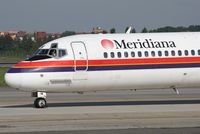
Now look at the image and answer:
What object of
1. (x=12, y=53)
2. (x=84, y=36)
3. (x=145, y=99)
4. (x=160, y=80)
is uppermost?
(x=84, y=36)

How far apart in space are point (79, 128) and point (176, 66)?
7357 millimetres

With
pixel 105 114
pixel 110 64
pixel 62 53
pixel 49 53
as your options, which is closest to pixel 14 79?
pixel 49 53

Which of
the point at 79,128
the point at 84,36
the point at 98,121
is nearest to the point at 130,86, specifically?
the point at 84,36

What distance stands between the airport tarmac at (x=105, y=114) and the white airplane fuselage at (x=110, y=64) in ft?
2.86

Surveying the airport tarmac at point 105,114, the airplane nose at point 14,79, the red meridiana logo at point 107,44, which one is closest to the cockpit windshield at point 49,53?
the airplane nose at point 14,79

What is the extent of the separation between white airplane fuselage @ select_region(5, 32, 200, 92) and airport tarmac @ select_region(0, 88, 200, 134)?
873 mm

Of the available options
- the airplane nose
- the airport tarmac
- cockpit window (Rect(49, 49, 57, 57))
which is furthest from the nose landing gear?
cockpit window (Rect(49, 49, 57, 57))

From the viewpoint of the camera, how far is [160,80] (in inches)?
813

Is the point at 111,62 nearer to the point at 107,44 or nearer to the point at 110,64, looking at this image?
the point at 110,64

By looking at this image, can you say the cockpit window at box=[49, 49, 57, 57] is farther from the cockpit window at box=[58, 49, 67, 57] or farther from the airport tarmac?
the airport tarmac

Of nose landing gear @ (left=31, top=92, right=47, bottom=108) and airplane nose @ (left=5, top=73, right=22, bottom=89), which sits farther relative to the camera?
nose landing gear @ (left=31, top=92, right=47, bottom=108)

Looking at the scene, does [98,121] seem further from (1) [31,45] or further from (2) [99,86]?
(1) [31,45]

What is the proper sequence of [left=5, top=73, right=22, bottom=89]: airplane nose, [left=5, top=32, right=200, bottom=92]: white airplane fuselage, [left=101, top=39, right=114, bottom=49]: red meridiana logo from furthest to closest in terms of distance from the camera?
[left=101, top=39, right=114, bottom=49]: red meridiana logo
[left=5, top=32, right=200, bottom=92]: white airplane fuselage
[left=5, top=73, right=22, bottom=89]: airplane nose

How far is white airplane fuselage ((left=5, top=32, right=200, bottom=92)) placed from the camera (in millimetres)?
19625
